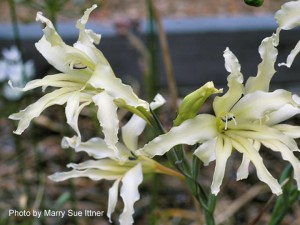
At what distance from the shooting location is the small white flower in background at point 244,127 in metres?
0.59

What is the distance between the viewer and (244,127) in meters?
0.63

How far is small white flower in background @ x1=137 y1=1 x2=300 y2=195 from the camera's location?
1.94 ft

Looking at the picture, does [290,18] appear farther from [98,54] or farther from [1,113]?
[1,113]

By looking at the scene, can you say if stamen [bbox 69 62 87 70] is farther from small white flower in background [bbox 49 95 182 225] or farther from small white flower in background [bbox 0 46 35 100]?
small white flower in background [bbox 0 46 35 100]

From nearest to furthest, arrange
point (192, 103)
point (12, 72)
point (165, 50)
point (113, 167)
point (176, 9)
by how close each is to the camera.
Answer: point (192, 103) < point (113, 167) < point (165, 50) < point (12, 72) < point (176, 9)

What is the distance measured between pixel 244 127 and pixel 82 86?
163mm

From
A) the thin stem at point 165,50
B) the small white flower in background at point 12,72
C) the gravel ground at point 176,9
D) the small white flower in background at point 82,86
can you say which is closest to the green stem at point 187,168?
the small white flower in background at point 82,86

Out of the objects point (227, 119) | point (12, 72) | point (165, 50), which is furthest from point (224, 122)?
point (12, 72)

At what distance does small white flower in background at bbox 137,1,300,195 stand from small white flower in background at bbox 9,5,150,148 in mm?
46

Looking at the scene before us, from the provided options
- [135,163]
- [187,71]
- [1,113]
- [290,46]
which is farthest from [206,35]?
[135,163]

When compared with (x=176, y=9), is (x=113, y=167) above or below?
above

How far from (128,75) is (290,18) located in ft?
5.20

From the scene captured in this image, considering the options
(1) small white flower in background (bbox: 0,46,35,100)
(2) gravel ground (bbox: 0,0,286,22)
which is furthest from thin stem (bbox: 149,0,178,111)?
(2) gravel ground (bbox: 0,0,286,22)

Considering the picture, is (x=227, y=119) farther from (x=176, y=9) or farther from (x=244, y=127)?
Answer: (x=176, y=9)
